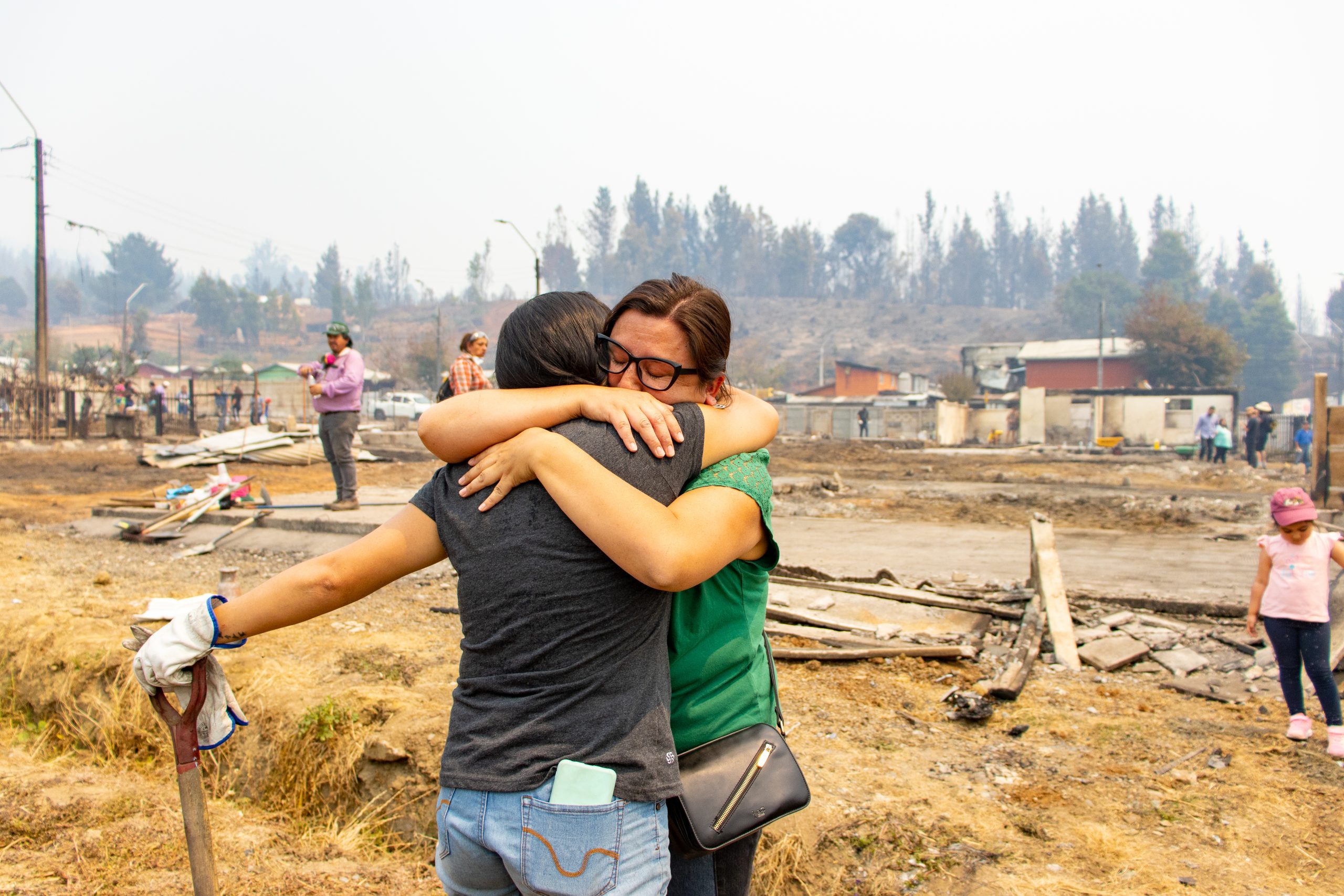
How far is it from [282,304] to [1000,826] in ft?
428

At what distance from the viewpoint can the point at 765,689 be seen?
190cm

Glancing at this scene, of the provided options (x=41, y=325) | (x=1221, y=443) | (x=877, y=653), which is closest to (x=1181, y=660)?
(x=877, y=653)

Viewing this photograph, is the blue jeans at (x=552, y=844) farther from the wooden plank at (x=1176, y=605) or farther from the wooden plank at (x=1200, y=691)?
the wooden plank at (x=1176, y=605)

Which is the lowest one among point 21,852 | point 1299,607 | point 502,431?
point 21,852

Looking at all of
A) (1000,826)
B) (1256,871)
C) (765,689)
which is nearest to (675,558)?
(765,689)

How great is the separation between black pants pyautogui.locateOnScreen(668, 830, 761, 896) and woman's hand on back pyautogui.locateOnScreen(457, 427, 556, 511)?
830mm

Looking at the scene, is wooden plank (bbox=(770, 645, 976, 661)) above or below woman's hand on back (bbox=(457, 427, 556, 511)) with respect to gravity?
below

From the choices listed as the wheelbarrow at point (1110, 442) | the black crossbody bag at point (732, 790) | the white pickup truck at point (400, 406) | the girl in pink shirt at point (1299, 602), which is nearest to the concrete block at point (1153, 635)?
the girl in pink shirt at point (1299, 602)

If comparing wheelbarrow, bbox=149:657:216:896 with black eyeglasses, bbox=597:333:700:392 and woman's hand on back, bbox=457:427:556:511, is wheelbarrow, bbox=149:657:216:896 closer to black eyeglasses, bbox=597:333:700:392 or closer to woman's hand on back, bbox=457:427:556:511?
woman's hand on back, bbox=457:427:556:511

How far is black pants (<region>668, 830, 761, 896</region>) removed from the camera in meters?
1.82

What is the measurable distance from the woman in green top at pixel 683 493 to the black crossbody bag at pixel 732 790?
0.04 metres

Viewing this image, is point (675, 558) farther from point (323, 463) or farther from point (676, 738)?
point (323, 463)

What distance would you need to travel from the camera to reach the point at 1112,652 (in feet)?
20.4

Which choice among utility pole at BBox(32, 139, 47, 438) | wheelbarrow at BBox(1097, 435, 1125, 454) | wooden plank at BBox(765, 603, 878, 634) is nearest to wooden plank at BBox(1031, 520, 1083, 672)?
wooden plank at BBox(765, 603, 878, 634)
